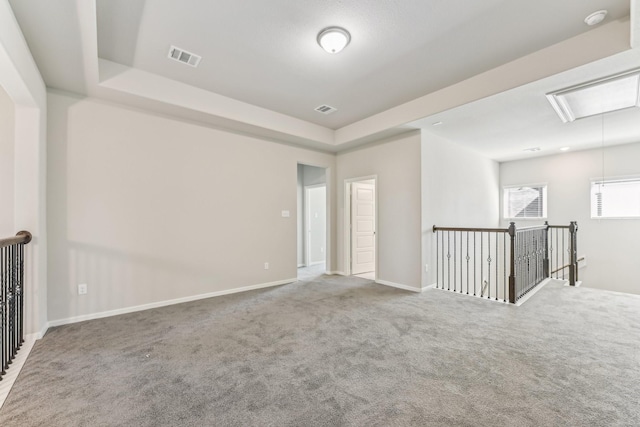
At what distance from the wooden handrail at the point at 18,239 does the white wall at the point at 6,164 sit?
0.23 meters

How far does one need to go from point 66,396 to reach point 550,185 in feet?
27.0

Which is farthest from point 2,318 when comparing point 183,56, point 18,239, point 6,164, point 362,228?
point 362,228

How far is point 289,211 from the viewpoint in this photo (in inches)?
201

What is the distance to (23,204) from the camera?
8.80ft

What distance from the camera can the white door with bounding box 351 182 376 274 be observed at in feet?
19.0

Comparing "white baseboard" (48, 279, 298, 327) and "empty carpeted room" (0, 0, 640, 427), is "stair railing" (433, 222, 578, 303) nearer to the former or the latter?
"empty carpeted room" (0, 0, 640, 427)

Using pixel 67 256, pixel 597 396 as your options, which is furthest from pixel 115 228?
pixel 597 396

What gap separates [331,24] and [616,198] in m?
6.43

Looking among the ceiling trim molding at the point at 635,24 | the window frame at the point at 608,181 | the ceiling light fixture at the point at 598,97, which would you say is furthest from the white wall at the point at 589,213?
the ceiling trim molding at the point at 635,24

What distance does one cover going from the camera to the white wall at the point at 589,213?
17.0 ft

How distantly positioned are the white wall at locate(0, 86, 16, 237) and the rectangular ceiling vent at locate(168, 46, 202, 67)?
160cm

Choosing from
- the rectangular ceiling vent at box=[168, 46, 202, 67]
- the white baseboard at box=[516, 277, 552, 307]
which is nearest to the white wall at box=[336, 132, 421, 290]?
the white baseboard at box=[516, 277, 552, 307]

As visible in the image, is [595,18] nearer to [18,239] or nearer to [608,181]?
[608,181]

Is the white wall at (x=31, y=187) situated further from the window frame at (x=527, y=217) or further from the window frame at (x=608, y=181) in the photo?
the window frame at (x=608, y=181)
